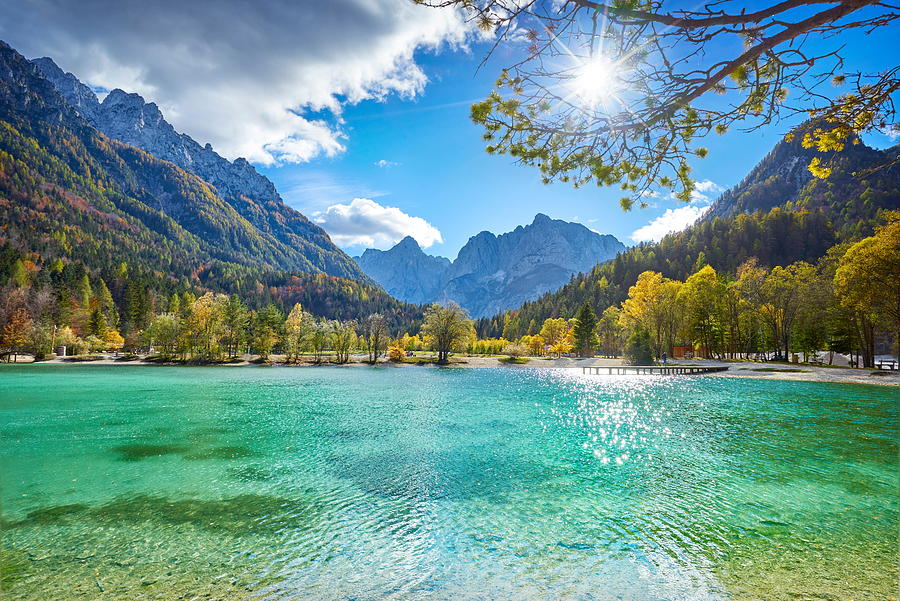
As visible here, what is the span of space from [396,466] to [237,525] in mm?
6395

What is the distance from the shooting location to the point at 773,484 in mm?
13031

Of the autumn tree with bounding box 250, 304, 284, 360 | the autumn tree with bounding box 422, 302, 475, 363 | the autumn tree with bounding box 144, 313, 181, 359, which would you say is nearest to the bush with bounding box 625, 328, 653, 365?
the autumn tree with bounding box 422, 302, 475, 363

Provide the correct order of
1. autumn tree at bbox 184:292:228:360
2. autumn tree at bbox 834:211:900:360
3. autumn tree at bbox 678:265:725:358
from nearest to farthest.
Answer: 1. autumn tree at bbox 834:211:900:360
2. autumn tree at bbox 678:265:725:358
3. autumn tree at bbox 184:292:228:360

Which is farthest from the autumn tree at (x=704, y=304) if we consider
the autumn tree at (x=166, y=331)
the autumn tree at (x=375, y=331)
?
the autumn tree at (x=166, y=331)

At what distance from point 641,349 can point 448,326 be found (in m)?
40.8

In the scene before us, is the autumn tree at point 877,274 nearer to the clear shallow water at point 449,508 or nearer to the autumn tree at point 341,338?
the clear shallow water at point 449,508

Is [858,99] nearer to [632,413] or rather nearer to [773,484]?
[773,484]

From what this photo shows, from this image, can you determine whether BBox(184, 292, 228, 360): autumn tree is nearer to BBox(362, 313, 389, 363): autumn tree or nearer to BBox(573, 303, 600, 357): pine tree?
BBox(362, 313, 389, 363): autumn tree

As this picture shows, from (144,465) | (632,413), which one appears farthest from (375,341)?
(144,465)

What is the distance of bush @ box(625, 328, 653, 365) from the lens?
7412cm

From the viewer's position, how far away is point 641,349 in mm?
74750

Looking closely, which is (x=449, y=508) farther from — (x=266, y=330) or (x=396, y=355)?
(x=396, y=355)

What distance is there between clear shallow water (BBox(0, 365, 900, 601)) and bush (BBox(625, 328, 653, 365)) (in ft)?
166

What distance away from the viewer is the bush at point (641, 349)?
74125 mm
